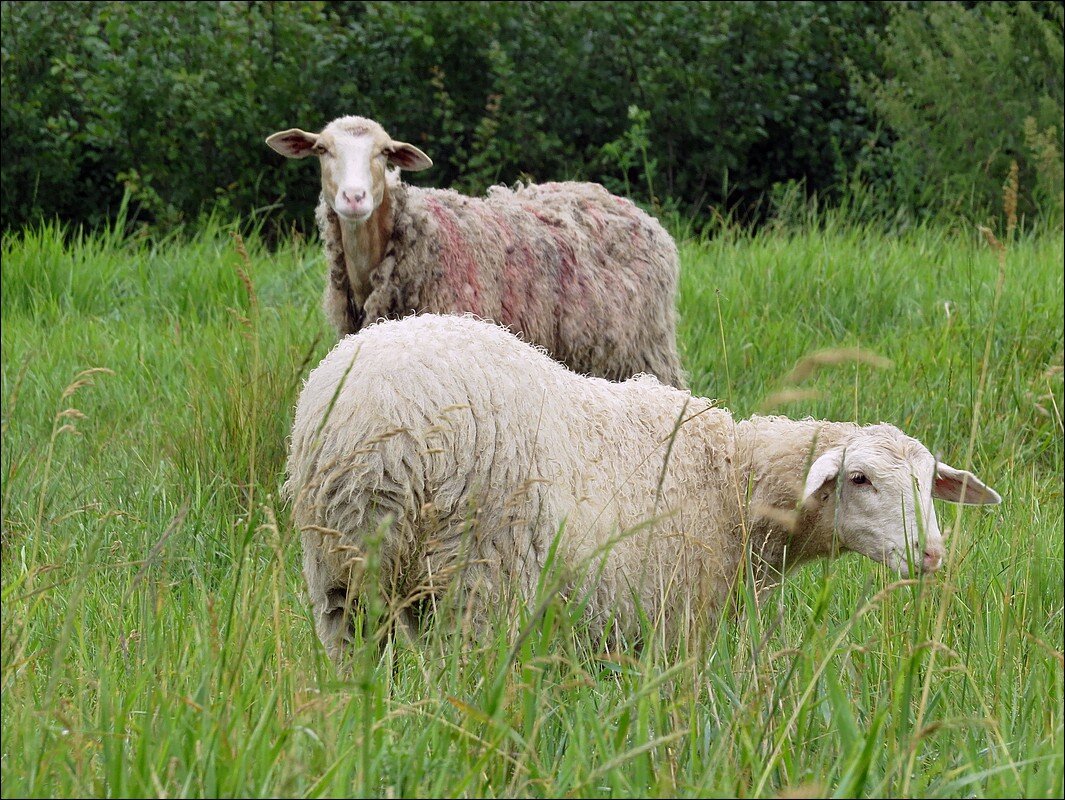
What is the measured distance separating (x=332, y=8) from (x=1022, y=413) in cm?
775

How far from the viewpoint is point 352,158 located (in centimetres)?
480

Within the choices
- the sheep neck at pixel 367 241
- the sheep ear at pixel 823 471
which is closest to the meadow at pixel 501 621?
the sheep ear at pixel 823 471

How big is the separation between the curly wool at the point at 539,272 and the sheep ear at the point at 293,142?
0.97 feet

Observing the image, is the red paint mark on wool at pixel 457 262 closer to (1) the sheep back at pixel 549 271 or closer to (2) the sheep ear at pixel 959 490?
(1) the sheep back at pixel 549 271

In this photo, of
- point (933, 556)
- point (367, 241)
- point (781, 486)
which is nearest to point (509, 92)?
point (367, 241)

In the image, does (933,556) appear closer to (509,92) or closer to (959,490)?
(959,490)

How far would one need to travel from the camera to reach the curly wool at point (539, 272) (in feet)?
15.7

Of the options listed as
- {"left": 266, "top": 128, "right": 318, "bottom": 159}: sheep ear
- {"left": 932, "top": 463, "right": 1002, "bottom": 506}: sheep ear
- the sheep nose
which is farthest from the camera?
{"left": 266, "top": 128, "right": 318, "bottom": 159}: sheep ear

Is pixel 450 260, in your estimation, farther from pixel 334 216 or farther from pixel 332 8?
pixel 332 8

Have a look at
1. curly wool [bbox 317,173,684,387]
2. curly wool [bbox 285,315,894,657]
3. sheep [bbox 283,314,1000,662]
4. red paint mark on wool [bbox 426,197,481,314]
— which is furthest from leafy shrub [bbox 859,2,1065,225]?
curly wool [bbox 285,315,894,657]

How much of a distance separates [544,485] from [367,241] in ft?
6.98

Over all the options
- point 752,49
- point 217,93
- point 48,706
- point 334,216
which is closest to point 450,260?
point 334,216

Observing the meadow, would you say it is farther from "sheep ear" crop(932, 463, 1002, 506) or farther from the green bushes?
the green bushes

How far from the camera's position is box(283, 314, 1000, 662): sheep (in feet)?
9.00
